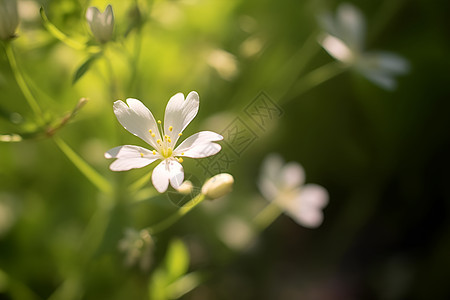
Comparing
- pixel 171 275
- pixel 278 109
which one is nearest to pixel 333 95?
pixel 278 109

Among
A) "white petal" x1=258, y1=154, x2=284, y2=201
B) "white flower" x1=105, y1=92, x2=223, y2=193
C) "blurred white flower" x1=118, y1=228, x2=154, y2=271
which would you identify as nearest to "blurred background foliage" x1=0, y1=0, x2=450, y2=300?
"white petal" x1=258, y1=154, x2=284, y2=201

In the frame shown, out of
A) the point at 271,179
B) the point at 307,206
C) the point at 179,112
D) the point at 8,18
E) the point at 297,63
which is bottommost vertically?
the point at 307,206

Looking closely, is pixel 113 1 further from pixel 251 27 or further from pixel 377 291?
pixel 377 291

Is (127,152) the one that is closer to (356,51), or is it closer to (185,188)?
(185,188)

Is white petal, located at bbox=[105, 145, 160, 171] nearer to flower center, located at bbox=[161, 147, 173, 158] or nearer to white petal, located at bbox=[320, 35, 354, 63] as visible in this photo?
flower center, located at bbox=[161, 147, 173, 158]

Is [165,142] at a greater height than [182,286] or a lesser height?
greater

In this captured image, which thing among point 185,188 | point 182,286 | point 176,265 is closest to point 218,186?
point 185,188

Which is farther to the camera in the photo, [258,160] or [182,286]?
[258,160]
